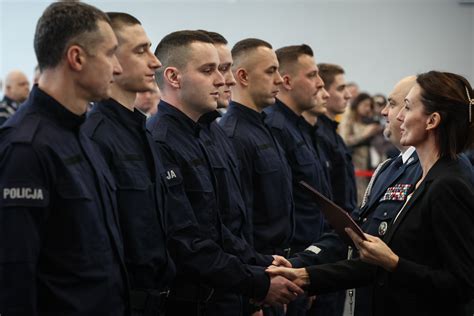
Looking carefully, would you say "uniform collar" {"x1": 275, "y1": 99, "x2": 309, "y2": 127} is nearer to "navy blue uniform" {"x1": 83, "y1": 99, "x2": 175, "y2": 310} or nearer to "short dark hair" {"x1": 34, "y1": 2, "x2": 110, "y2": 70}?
"navy blue uniform" {"x1": 83, "y1": 99, "x2": 175, "y2": 310}

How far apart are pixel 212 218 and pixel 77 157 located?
97 centimetres

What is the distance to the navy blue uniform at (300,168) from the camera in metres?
4.61

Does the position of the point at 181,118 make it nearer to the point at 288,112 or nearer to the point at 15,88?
the point at 288,112

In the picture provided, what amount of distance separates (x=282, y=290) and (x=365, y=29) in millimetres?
9717

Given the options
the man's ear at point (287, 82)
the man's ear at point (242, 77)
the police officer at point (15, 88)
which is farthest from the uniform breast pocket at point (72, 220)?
the police officer at point (15, 88)

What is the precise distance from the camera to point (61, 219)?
93.0 inches

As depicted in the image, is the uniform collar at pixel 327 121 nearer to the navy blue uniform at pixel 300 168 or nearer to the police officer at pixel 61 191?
the navy blue uniform at pixel 300 168

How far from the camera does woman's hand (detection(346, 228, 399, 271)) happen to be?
285cm

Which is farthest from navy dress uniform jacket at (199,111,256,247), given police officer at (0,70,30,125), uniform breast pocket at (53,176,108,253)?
police officer at (0,70,30,125)

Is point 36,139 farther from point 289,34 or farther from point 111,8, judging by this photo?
point 289,34

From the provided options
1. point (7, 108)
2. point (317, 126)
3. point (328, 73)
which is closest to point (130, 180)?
point (317, 126)

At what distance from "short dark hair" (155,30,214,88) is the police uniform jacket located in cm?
122

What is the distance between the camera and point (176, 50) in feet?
11.8

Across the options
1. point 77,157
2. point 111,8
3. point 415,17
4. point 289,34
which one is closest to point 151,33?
point 111,8
